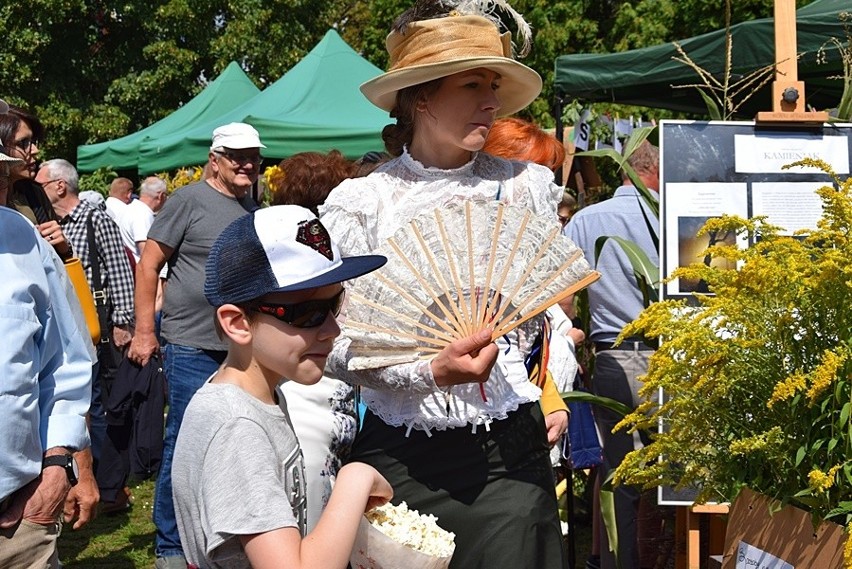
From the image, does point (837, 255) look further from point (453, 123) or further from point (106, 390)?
point (106, 390)

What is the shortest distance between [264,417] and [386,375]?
73 cm

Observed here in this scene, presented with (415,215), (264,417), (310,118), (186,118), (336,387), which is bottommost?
(336,387)

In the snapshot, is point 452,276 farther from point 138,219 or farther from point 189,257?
point 138,219

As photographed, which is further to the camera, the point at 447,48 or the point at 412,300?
the point at 447,48

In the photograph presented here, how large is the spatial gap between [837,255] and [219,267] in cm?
117

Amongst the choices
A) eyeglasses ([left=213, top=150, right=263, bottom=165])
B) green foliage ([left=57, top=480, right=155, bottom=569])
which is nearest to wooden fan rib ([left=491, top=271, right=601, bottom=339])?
eyeglasses ([left=213, top=150, right=263, bottom=165])

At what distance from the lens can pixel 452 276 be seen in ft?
9.16

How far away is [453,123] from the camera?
9.95 ft

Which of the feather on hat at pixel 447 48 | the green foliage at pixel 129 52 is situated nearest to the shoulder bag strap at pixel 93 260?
the feather on hat at pixel 447 48

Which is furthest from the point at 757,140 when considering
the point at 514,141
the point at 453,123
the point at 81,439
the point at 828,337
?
the point at 81,439

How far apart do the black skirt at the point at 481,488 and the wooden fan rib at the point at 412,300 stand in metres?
0.30

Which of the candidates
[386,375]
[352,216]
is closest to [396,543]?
[386,375]

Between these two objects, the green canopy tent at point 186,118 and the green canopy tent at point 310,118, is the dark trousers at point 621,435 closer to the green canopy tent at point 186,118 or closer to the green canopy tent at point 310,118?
the green canopy tent at point 310,118

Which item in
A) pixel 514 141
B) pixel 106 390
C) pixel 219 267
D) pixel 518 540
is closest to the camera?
pixel 219 267
